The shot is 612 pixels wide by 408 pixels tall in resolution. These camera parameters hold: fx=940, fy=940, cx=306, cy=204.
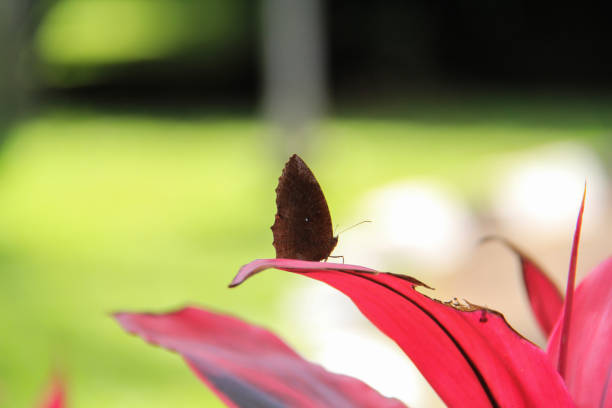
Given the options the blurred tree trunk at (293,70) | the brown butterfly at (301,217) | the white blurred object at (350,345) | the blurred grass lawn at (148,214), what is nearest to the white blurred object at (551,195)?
the blurred grass lawn at (148,214)

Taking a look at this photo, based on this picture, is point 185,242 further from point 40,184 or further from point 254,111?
point 254,111

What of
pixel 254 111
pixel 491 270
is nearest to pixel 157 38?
pixel 254 111

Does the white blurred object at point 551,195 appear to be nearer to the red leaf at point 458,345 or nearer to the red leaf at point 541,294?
the red leaf at point 541,294

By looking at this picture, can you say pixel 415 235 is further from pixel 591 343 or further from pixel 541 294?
pixel 591 343

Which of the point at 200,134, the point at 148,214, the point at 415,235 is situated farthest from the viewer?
the point at 200,134

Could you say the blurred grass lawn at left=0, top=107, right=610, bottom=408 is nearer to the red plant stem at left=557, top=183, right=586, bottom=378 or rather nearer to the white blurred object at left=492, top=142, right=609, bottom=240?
the red plant stem at left=557, top=183, right=586, bottom=378

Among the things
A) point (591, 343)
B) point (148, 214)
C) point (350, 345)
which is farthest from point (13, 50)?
point (591, 343)
